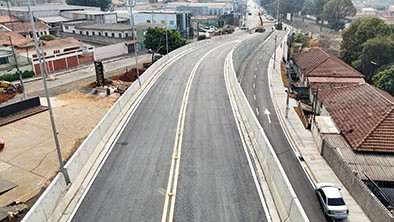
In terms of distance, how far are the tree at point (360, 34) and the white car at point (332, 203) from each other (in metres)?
46.8

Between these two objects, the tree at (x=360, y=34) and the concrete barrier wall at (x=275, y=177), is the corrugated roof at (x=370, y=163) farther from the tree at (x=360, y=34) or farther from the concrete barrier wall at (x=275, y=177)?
the tree at (x=360, y=34)

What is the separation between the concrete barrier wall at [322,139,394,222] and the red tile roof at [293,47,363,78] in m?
21.6

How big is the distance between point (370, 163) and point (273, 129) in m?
12.4

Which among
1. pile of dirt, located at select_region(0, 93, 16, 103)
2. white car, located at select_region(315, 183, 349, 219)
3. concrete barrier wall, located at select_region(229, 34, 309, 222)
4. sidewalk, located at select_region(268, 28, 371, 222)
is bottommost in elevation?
sidewalk, located at select_region(268, 28, 371, 222)

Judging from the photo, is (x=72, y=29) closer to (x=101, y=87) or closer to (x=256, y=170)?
Result: (x=101, y=87)

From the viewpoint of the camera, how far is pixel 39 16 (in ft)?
323

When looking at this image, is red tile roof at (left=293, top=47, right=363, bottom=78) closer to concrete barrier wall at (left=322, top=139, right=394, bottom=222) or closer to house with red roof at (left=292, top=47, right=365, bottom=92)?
house with red roof at (left=292, top=47, right=365, bottom=92)

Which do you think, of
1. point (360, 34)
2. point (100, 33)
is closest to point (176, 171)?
point (360, 34)

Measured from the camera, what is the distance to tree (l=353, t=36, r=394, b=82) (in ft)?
175

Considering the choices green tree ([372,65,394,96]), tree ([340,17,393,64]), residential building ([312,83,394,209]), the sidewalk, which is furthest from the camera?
tree ([340,17,393,64])

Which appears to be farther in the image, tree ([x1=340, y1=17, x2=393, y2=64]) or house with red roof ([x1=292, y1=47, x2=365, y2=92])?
tree ([x1=340, y1=17, x2=393, y2=64])

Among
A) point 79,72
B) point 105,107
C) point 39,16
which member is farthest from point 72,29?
point 105,107

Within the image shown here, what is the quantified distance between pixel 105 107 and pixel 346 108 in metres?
29.6

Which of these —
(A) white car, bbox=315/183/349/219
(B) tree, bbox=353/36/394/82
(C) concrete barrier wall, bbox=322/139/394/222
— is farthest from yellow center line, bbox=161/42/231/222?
(B) tree, bbox=353/36/394/82
